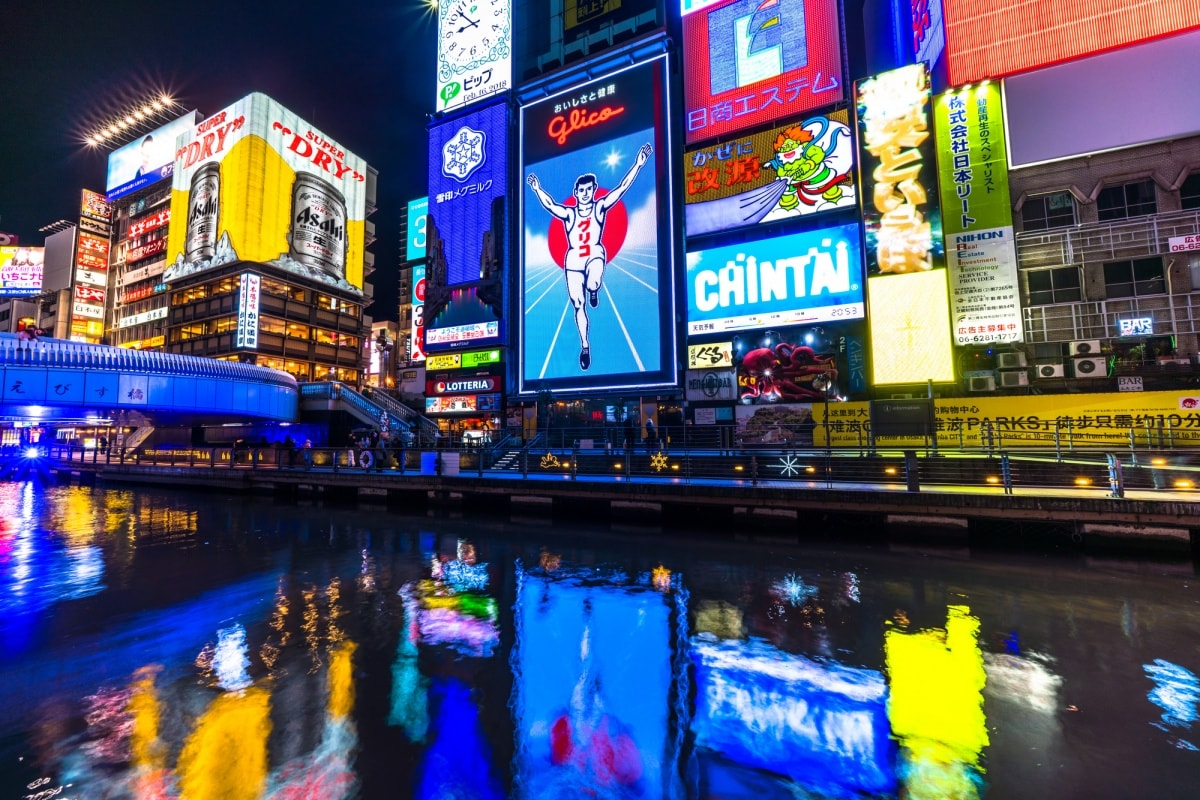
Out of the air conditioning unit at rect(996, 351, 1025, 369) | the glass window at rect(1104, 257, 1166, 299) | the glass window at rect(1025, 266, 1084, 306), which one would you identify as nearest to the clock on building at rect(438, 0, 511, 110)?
the glass window at rect(1025, 266, 1084, 306)

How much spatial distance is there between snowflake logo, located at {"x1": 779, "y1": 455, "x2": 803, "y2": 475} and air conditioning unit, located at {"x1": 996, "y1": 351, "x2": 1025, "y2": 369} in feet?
60.0

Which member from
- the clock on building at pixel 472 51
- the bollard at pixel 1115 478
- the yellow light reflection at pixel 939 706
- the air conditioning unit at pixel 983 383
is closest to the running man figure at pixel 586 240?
the clock on building at pixel 472 51

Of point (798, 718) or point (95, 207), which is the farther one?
point (95, 207)

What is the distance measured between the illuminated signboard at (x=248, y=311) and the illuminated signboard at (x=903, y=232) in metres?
72.5

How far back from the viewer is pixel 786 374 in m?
31.9

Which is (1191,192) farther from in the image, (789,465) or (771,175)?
(789,465)

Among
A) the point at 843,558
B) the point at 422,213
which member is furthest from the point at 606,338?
the point at 422,213

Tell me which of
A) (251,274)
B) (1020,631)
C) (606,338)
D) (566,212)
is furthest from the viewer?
(251,274)

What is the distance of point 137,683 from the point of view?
6094 millimetres

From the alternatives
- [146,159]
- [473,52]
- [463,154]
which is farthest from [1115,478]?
[146,159]

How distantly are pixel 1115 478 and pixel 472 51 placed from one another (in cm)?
6178

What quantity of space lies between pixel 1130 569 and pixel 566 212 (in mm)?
39089

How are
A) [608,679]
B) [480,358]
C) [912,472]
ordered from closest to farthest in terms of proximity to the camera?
[608,679], [912,472], [480,358]

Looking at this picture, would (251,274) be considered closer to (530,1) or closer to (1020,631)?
(530,1)
